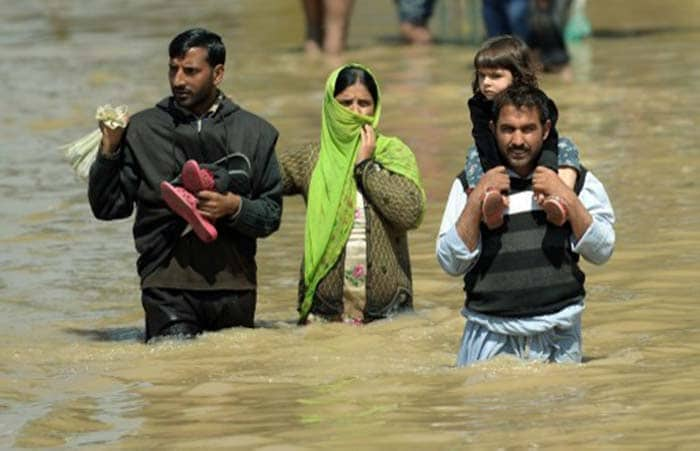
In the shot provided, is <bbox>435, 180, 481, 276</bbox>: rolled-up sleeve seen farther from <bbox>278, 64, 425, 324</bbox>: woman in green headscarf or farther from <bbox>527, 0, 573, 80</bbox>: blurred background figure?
<bbox>527, 0, 573, 80</bbox>: blurred background figure

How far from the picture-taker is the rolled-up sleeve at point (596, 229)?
22.0 ft

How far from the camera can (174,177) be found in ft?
26.3

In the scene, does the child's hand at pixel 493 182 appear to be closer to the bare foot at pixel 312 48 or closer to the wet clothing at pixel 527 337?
the wet clothing at pixel 527 337

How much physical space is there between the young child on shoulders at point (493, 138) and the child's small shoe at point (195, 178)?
1.21 m

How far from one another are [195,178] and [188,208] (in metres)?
0.12

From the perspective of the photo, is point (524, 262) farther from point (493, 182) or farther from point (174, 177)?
point (174, 177)

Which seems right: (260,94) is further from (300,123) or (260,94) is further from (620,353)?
(620,353)

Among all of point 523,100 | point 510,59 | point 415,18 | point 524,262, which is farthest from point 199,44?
point 415,18

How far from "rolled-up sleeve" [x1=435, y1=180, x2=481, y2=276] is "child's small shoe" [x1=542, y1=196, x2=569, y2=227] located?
0.92 feet

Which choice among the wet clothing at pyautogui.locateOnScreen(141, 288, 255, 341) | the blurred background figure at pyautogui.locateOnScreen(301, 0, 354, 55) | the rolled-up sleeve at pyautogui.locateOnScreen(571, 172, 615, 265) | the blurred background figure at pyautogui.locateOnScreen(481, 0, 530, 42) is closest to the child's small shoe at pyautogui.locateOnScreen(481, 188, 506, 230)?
the rolled-up sleeve at pyautogui.locateOnScreen(571, 172, 615, 265)

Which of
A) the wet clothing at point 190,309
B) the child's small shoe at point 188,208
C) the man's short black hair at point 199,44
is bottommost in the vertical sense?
the wet clothing at point 190,309

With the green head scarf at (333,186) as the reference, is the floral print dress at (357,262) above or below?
below

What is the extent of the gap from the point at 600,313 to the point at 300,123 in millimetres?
6463

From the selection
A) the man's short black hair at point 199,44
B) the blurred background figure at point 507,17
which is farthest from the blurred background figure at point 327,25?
the man's short black hair at point 199,44
